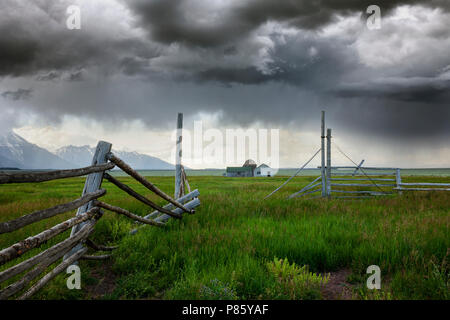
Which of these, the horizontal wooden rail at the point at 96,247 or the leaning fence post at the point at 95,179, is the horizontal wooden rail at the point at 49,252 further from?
the horizontal wooden rail at the point at 96,247

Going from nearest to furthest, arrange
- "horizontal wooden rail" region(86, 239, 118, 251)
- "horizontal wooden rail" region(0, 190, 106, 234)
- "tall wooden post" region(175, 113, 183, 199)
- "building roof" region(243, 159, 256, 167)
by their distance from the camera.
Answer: "horizontal wooden rail" region(0, 190, 106, 234), "horizontal wooden rail" region(86, 239, 118, 251), "tall wooden post" region(175, 113, 183, 199), "building roof" region(243, 159, 256, 167)

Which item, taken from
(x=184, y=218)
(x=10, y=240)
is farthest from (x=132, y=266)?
(x=10, y=240)

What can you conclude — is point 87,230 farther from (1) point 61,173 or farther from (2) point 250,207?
(2) point 250,207

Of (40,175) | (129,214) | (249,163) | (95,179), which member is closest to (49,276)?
(40,175)

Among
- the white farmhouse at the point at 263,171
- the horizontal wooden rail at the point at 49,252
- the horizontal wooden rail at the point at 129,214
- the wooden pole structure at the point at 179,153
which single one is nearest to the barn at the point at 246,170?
the white farmhouse at the point at 263,171

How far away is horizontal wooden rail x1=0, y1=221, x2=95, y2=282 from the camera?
252cm

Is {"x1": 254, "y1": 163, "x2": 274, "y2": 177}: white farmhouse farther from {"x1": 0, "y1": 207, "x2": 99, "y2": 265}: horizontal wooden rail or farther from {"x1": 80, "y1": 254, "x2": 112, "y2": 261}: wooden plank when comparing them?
{"x1": 0, "y1": 207, "x2": 99, "y2": 265}: horizontal wooden rail

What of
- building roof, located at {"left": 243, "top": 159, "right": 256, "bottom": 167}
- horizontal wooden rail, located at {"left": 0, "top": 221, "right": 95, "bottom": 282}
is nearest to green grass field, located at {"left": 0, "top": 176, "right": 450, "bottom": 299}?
horizontal wooden rail, located at {"left": 0, "top": 221, "right": 95, "bottom": 282}

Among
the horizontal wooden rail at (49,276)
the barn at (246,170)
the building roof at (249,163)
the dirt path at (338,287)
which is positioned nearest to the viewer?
the horizontal wooden rail at (49,276)

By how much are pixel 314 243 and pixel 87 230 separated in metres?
4.04

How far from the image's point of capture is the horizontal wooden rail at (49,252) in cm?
252

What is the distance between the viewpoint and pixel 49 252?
10.5 ft

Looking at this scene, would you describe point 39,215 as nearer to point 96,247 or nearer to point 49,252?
point 49,252
